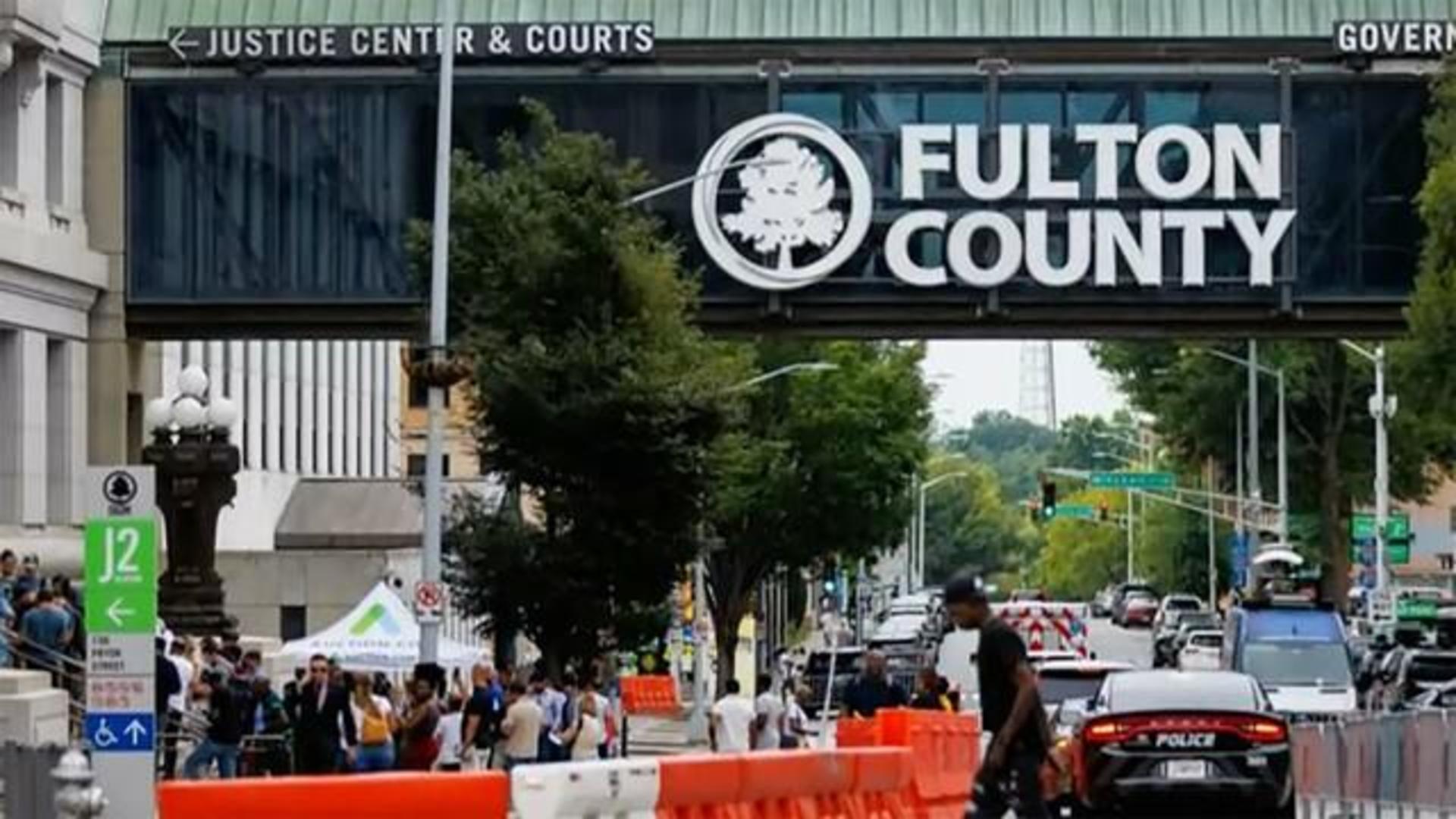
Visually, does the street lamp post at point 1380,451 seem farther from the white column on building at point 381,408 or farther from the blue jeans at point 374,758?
the blue jeans at point 374,758

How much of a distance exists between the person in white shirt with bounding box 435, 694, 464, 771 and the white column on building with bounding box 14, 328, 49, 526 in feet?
51.7

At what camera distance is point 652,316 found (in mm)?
44031

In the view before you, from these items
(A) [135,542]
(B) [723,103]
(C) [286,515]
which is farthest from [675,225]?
(A) [135,542]

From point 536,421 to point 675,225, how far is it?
40.6 feet

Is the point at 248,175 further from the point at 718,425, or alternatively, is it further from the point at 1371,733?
the point at 1371,733

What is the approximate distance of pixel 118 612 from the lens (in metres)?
22.8

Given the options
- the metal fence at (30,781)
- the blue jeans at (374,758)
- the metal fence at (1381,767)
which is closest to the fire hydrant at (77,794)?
the metal fence at (30,781)

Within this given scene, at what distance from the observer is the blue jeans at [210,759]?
3362 centimetres

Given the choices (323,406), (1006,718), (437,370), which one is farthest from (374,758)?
(323,406)

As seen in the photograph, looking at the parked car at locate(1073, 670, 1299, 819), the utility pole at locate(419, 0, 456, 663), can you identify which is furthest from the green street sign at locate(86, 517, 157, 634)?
the utility pole at locate(419, 0, 456, 663)

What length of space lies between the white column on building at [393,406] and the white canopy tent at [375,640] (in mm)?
49455

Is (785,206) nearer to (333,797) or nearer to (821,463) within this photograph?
(821,463)

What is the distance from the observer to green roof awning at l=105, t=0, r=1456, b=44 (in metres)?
56.4

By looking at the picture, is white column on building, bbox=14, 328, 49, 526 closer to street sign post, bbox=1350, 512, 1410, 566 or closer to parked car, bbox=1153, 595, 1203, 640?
parked car, bbox=1153, 595, 1203, 640
